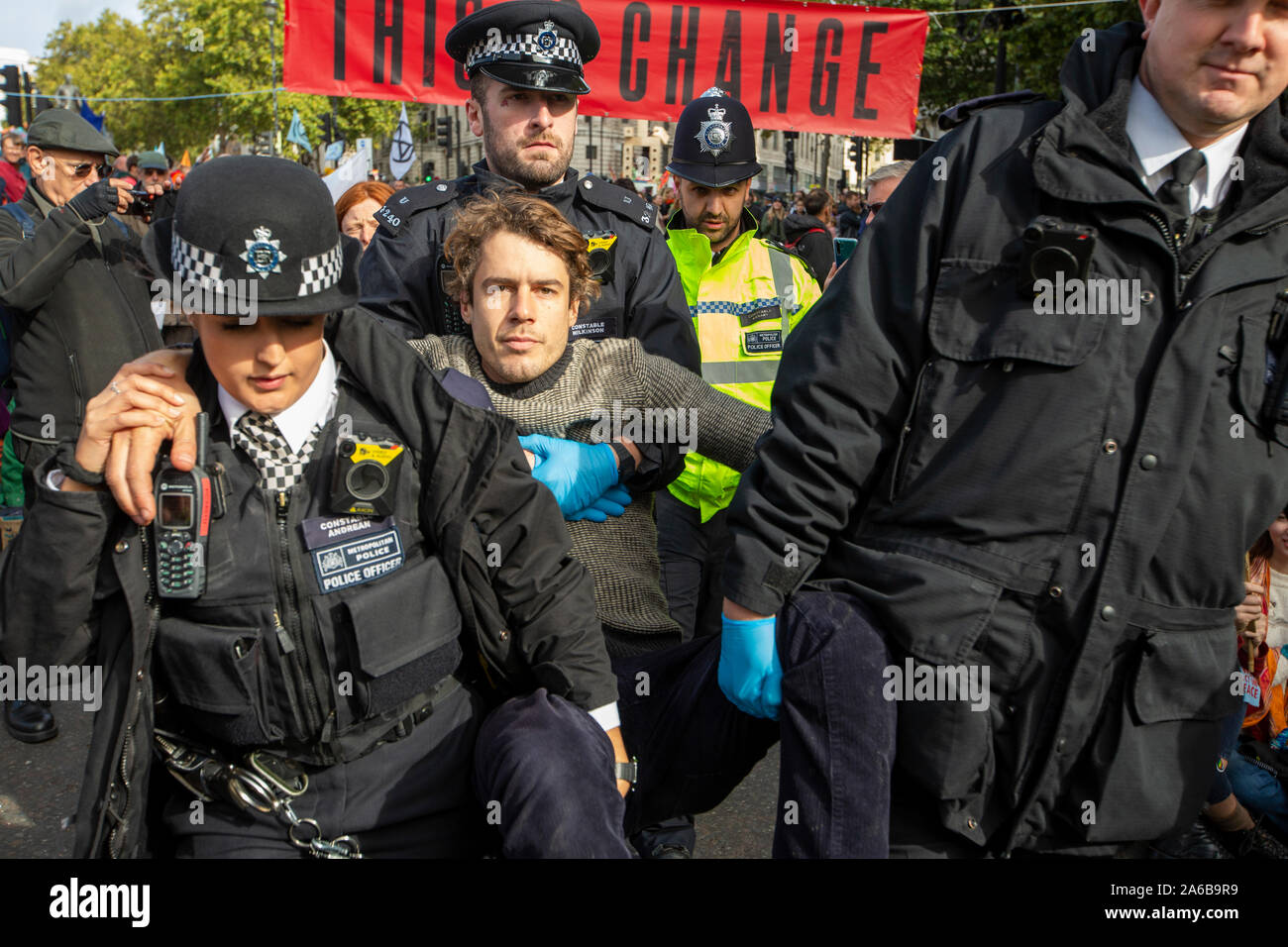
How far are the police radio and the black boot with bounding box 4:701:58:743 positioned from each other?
3.11 meters

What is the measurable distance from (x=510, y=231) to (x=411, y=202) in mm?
793

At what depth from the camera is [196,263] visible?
185 centimetres

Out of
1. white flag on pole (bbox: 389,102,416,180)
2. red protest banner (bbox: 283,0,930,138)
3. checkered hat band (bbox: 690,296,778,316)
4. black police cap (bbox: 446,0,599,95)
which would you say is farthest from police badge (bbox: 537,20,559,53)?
white flag on pole (bbox: 389,102,416,180)

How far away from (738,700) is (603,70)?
5.47 m

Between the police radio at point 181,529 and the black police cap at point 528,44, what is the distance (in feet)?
6.18

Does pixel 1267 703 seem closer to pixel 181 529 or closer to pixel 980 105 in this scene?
pixel 980 105

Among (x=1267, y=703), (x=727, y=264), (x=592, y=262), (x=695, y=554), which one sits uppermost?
(x=727, y=264)

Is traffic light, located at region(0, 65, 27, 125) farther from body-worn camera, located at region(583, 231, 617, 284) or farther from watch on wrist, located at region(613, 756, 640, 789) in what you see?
watch on wrist, located at region(613, 756, 640, 789)

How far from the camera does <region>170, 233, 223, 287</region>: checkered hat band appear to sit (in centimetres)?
184

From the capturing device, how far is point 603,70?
6.71m

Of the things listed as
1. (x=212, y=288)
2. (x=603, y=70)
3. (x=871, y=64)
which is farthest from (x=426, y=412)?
(x=871, y=64)

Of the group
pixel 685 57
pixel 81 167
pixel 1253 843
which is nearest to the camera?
pixel 1253 843

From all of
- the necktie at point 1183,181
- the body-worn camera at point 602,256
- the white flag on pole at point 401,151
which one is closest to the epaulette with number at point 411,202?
the body-worn camera at point 602,256

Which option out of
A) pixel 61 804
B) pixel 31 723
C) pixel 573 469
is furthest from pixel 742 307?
pixel 31 723
